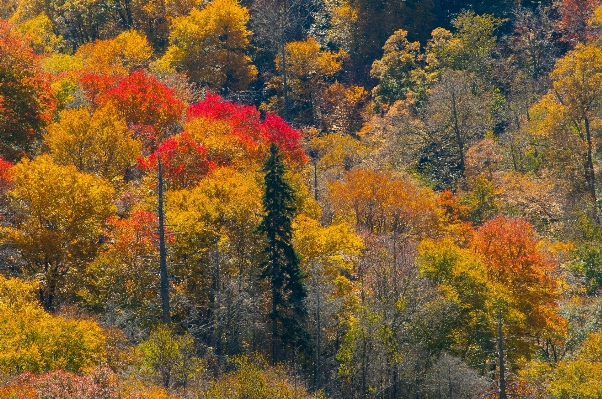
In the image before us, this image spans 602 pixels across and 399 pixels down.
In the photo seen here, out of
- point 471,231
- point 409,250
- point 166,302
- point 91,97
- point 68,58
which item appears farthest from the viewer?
point 68,58

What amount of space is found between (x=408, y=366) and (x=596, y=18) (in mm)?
50930

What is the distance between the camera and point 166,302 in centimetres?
4034

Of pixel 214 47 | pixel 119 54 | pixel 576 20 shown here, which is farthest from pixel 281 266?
pixel 576 20

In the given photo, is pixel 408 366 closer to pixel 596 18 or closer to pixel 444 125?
pixel 444 125

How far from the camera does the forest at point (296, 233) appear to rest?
130ft

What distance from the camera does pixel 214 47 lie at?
282 ft

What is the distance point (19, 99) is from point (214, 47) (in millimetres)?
35196

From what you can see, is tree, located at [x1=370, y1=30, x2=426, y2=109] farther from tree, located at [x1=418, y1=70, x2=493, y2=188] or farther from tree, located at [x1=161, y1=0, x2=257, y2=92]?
tree, located at [x1=161, y1=0, x2=257, y2=92]

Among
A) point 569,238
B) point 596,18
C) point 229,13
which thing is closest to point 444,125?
point 569,238

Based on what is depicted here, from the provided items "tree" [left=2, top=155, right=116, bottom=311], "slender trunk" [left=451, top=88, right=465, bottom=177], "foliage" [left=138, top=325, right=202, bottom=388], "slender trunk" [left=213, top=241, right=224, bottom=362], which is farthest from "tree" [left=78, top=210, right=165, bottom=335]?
"slender trunk" [left=451, top=88, right=465, bottom=177]

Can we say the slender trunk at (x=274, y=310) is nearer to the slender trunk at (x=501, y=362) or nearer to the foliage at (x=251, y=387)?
the foliage at (x=251, y=387)

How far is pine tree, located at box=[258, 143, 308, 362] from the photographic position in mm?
44406

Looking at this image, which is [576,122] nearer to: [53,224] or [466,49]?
[466,49]

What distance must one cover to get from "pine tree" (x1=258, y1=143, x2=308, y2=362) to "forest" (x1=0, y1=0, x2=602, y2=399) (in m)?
0.11
